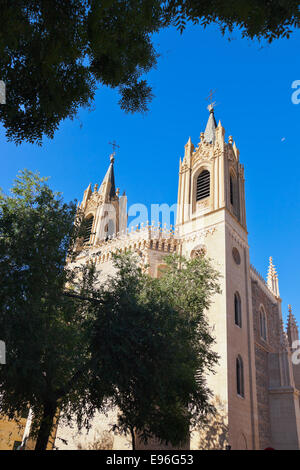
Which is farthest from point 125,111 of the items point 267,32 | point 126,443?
point 126,443

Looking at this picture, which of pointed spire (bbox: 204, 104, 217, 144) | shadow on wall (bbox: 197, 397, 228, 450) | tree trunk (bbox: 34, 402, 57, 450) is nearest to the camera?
tree trunk (bbox: 34, 402, 57, 450)

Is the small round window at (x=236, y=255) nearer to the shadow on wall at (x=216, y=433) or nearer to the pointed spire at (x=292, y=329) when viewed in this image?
the shadow on wall at (x=216, y=433)

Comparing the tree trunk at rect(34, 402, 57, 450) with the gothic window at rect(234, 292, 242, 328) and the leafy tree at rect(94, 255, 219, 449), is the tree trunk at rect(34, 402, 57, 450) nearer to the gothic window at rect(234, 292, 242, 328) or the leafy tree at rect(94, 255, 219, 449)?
the leafy tree at rect(94, 255, 219, 449)

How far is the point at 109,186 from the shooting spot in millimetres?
37125

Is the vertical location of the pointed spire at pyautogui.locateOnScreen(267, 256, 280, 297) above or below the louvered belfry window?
below

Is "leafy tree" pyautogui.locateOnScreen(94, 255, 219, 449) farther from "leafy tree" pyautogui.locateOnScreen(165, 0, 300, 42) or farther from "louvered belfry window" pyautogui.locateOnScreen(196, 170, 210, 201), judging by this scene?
"louvered belfry window" pyautogui.locateOnScreen(196, 170, 210, 201)

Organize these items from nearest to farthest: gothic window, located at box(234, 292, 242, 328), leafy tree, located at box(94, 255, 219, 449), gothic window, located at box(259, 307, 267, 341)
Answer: leafy tree, located at box(94, 255, 219, 449)
gothic window, located at box(234, 292, 242, 328)
gothic window, located at box(259, 307, 267, 341)

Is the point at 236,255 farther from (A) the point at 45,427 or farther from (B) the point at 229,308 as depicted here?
(A) the point at 45,427

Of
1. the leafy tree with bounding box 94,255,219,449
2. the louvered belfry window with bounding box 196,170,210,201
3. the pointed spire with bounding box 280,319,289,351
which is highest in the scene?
the louvered belfry window with bounding box 196,170,210,201

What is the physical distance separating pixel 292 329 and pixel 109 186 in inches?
887

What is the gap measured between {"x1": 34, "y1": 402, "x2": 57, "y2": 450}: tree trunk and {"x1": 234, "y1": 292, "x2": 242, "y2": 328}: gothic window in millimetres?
12491

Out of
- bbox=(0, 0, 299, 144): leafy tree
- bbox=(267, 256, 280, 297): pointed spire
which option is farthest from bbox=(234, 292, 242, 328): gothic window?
bbox=(0, 0, 299, 144): leafy tree

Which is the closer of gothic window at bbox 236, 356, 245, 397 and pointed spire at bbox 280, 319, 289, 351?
gothic window at bbox 236, 356, 245, 397

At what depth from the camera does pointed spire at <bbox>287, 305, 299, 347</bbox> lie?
105ft
